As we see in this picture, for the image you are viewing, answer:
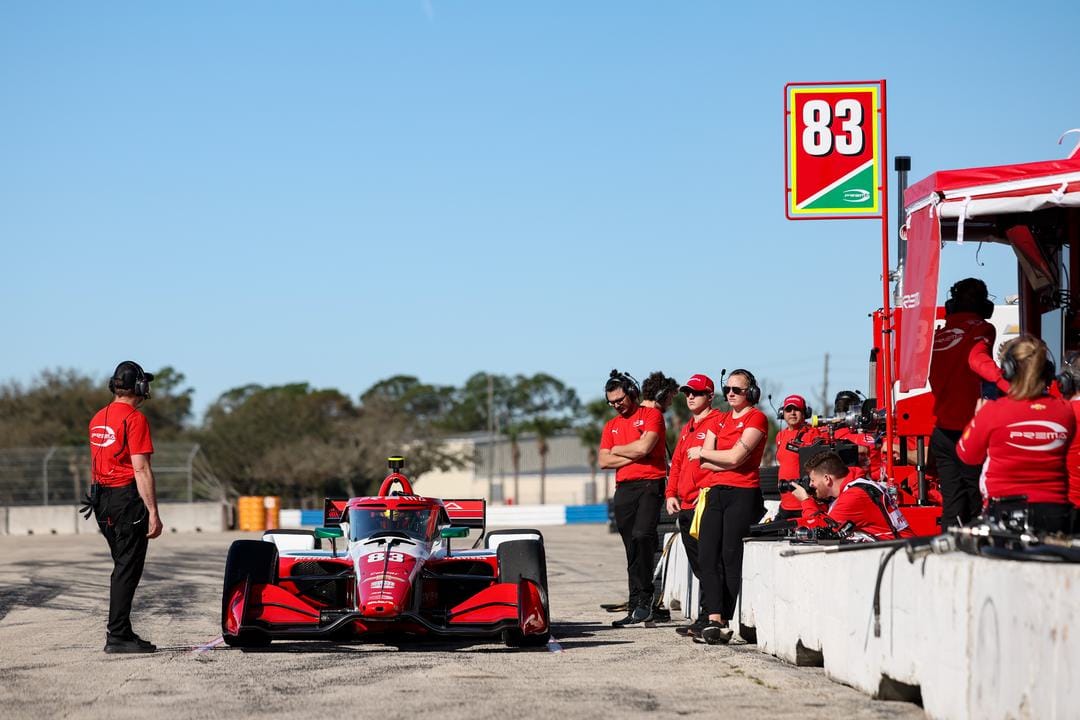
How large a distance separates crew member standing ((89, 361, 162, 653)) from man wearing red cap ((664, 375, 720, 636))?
3.76m

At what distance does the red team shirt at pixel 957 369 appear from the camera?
908cm

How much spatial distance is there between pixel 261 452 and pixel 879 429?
6154 cm

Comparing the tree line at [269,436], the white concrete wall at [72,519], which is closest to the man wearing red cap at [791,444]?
the white concrete wall at [72,519]

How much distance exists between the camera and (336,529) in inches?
433

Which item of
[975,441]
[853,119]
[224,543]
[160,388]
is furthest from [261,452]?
[975,441]

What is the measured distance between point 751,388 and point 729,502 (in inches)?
32.2

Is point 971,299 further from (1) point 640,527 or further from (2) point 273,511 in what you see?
(2) point 273,511

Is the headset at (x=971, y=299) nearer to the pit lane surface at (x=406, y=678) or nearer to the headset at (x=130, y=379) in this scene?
the pit lane surface at (x=406, y=678)

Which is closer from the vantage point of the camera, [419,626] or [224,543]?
[419,626]

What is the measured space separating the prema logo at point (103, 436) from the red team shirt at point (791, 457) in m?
5.84

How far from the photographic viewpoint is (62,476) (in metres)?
42.7

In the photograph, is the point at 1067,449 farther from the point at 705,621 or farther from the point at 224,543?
the point at 224,543

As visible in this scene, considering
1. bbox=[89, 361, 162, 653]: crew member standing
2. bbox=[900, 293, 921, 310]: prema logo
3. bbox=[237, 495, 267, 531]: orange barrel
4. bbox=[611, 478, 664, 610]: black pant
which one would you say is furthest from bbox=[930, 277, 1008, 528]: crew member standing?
bbox=[237, 495, 267, 531]: orange barrel

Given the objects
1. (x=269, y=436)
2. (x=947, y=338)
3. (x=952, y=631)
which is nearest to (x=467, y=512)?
(x=947, y=338)
